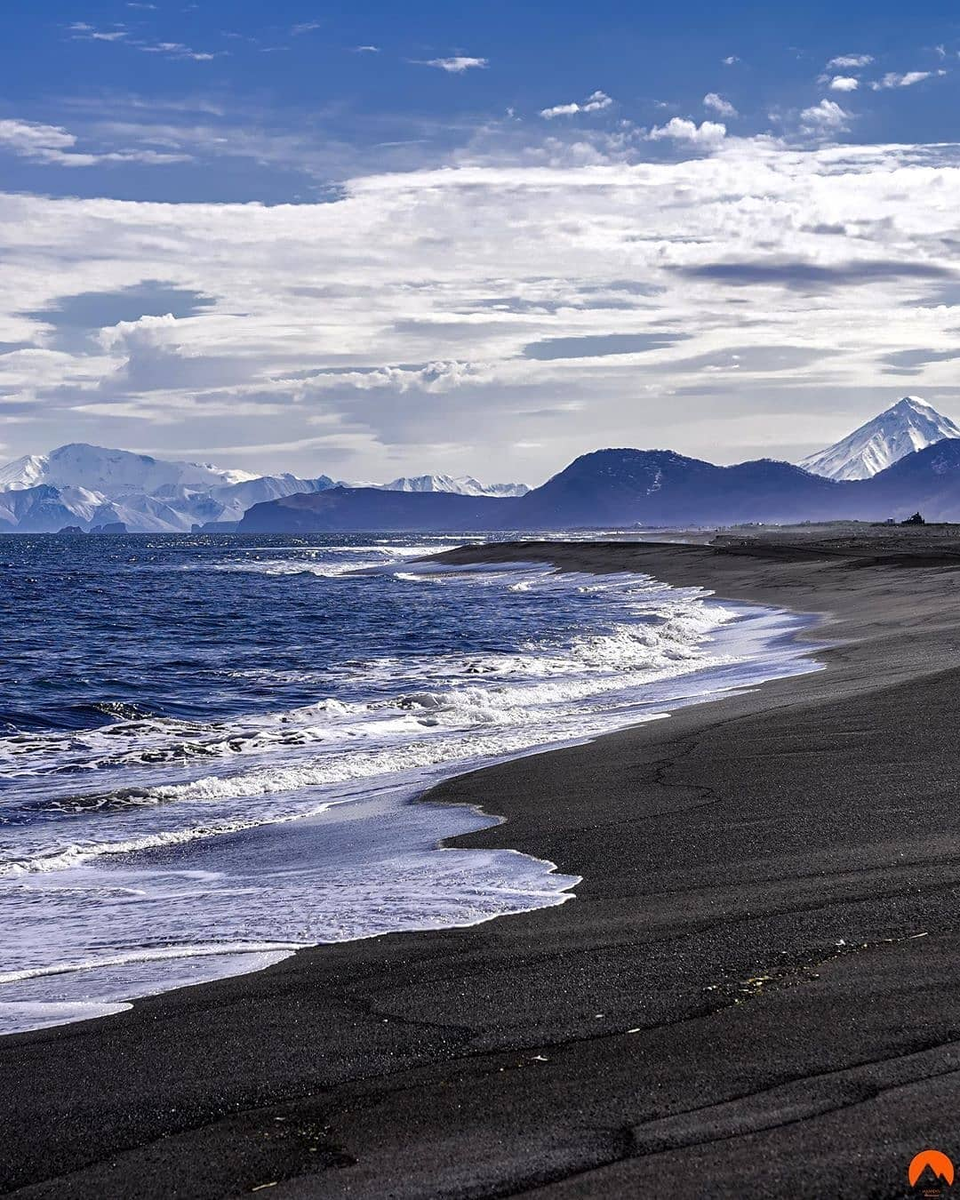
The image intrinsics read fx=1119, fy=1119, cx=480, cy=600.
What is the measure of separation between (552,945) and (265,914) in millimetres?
2542

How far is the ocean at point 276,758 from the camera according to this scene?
297 inches

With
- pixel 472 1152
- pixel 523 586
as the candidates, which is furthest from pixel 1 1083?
pixel 523 586

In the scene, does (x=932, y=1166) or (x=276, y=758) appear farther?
(x=276, y=758)

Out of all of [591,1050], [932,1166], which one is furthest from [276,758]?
[932,1166]

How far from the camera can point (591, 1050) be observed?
471cm

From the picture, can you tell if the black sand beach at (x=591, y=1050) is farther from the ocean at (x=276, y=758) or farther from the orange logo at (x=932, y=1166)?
the ocean at (x=276, y=758)

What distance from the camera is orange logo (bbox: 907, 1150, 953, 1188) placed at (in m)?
3.42

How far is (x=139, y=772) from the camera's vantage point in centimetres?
1606

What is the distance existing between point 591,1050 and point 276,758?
40.7 feet

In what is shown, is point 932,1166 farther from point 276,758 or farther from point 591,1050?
point 276,758

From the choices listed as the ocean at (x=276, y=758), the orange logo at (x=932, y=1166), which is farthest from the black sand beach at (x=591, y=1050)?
the ocean at (x=276, y=758)

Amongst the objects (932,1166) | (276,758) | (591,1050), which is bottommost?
(276,758)

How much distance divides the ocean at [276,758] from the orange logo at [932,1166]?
387cm

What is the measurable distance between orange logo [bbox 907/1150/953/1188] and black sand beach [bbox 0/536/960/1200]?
4cm
